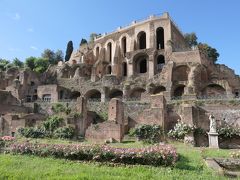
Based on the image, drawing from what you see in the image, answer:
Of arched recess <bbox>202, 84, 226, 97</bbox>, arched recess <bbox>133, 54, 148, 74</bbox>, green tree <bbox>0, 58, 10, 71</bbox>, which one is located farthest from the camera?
green tree <bbox>0, 58, 10, 71</bbox>

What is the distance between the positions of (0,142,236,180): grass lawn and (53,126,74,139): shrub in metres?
12.0

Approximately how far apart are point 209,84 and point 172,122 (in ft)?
46.9

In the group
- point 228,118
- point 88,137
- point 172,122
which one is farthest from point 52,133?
point 228,118

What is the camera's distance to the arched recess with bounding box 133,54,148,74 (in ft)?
155

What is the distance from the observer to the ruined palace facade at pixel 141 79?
88.3ft

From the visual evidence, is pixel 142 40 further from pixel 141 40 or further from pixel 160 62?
pixel 160 62

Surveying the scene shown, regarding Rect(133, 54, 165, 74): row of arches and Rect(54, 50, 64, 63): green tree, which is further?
Rect(54, 50, 64, 63): green tree

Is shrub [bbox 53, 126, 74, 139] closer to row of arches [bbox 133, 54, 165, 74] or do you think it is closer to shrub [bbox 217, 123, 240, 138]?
shrub [bbox 217, 123, 240, 138]

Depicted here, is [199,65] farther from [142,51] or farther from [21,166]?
[21,166]

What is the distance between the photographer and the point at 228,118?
25.3 meters

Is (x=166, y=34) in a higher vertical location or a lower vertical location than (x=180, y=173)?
higher

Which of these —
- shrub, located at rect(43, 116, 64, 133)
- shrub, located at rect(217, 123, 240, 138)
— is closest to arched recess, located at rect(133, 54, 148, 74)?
shrub, located at rect(43, 116, 64, 133)

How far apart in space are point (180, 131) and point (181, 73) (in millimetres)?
18482

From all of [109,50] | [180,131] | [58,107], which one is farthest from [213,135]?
[109,50]
